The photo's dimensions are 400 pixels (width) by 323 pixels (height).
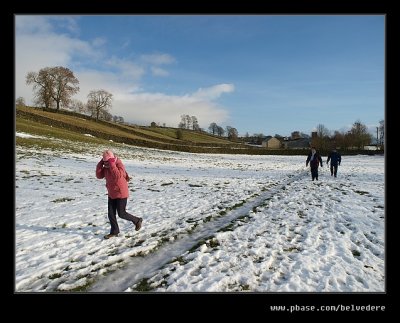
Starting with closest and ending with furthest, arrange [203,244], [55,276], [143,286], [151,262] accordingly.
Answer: [143,286]
[55,276]
[151,262]
[203,244]

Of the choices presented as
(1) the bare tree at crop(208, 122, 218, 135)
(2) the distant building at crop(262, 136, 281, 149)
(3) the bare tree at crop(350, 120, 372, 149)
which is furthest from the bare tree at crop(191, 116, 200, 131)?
(3) the bare tree at crop(350, 120, 372, 149)

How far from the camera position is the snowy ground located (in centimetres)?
495

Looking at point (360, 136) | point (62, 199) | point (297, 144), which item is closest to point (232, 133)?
point (297, 144)

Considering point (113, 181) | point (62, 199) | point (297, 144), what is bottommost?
point (62, 199)

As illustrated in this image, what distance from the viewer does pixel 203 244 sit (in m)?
6.80

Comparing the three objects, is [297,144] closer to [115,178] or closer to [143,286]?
[115,178]

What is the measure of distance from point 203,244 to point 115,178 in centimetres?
284

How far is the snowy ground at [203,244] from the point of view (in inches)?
195

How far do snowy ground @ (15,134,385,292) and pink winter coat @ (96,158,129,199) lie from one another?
119cm

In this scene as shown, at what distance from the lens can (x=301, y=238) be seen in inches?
284

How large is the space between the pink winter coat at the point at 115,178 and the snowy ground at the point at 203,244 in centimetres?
119
